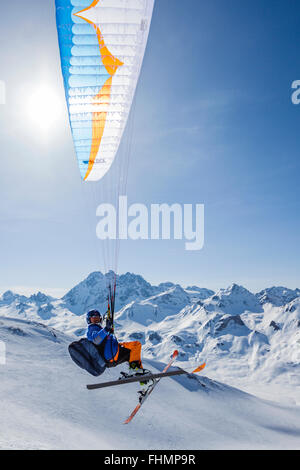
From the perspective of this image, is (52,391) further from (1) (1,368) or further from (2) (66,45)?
(2) (66,45)

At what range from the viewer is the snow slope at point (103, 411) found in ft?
142

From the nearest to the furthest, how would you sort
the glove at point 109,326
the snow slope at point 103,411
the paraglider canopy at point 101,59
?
the glove at point 109,326 < the paraglider canopy at point 101,59 < the snow slope at point 103,411

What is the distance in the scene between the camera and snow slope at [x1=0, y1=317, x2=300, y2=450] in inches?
1705

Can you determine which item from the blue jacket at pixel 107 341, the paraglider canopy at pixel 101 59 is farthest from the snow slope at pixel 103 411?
the paraglider canopy at pixel 101 59

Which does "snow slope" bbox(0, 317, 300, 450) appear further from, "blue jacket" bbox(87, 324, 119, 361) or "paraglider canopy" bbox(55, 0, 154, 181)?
"paraglider canopy" bbox(55, 0, 154, 181)

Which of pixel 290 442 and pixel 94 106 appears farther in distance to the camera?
pixel 290 442

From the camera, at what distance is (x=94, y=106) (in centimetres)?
1159

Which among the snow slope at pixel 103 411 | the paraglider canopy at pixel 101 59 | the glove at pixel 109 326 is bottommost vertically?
the snow slope at pixel 103 411

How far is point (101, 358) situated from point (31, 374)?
5751 cm

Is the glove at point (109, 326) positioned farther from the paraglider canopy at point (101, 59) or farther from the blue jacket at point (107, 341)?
the paraglider canopy at point (101, 59)

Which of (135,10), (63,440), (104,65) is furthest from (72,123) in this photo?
(63,440)

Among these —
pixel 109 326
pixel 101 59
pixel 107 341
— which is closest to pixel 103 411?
pixel 109 326

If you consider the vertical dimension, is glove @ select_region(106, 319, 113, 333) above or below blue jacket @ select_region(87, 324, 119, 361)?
above

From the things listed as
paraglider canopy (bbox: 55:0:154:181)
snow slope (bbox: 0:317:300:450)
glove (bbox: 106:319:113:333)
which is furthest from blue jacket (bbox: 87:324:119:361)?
snow slope (bbox: 0:317:300:450)
